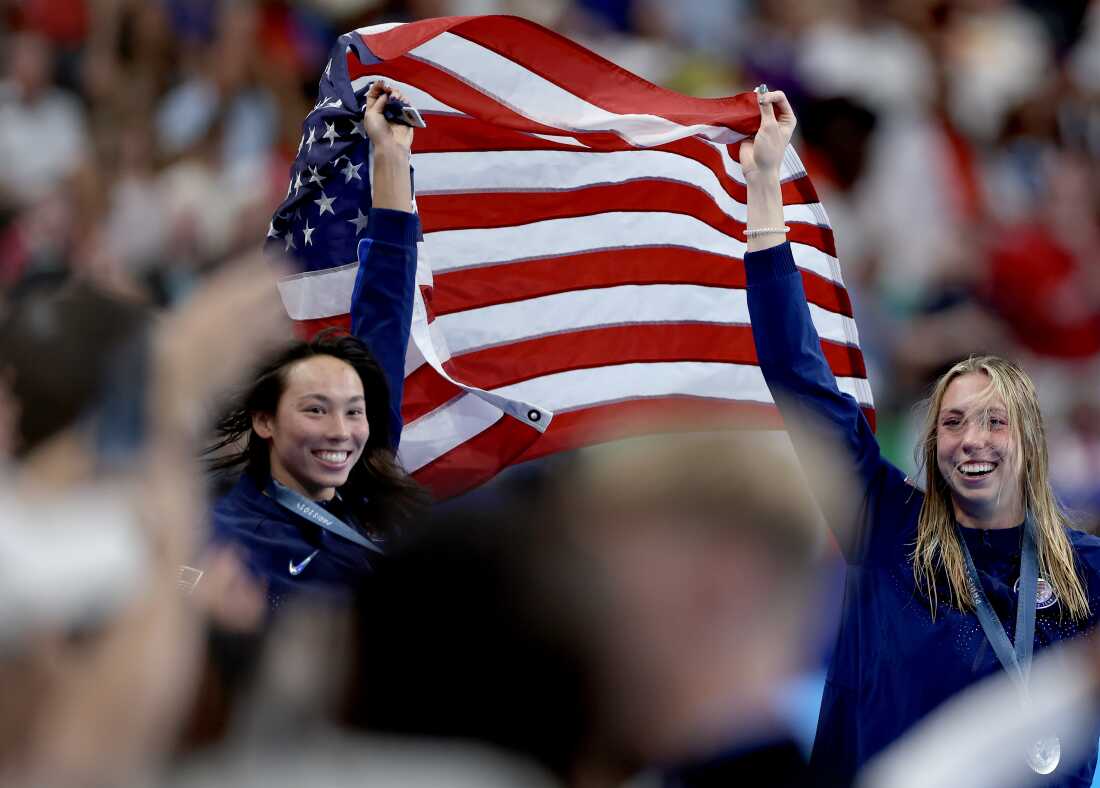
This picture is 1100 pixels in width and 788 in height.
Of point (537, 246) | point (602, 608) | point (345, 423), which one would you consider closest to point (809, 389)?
point (345, 423)

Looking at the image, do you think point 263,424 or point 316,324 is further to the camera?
point 316,324

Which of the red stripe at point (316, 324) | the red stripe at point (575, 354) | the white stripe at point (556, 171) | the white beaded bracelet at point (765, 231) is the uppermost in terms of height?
the white stripe at point (556, 171)

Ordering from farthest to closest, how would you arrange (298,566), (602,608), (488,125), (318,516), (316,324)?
1. (488,125)
2. (316,324)
3. (318,516)
4. (298,566)
5. (602,608)

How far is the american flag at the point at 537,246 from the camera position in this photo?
181 inches

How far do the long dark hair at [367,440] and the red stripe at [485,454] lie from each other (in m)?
0.35

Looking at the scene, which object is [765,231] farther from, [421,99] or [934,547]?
[421,99]

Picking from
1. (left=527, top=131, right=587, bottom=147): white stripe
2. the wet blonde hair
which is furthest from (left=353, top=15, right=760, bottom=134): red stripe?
the wet blonde hair

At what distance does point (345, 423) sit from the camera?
418cm

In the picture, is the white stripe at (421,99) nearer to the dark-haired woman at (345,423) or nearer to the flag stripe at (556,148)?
the flag stripe at (556,148)

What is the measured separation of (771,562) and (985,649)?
2469 millimetres

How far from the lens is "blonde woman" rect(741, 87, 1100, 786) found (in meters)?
3.67

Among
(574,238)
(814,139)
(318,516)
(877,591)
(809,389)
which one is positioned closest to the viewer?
(809,389)

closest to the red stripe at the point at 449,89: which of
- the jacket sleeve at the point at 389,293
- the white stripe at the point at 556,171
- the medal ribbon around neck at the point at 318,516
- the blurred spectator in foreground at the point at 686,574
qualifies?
the white stripe at the point at 556,171

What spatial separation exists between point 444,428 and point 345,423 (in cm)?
60
